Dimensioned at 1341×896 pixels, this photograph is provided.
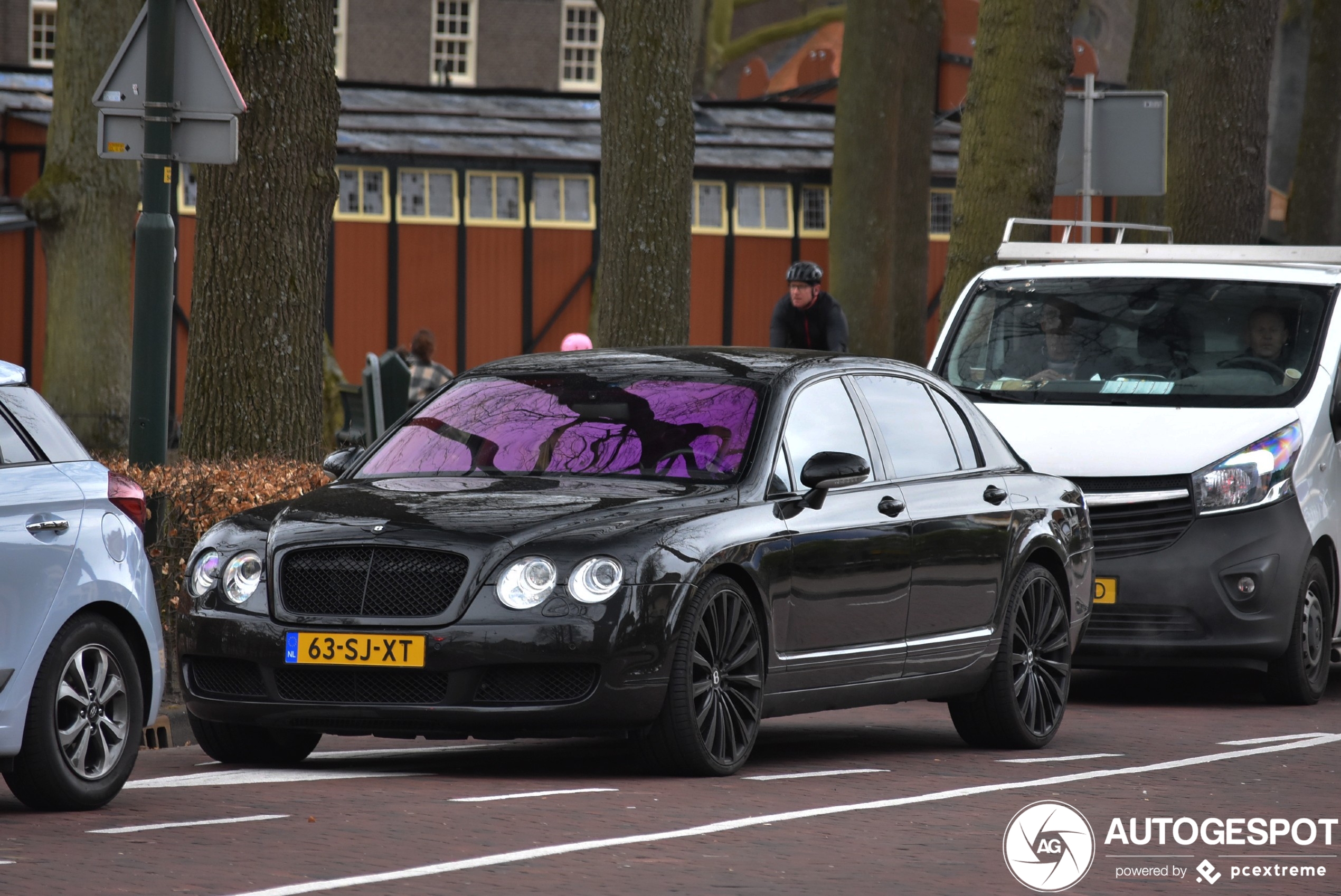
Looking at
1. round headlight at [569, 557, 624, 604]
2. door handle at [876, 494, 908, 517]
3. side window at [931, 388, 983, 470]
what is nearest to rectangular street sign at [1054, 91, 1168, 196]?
side window at [931, 388, 983, 470]

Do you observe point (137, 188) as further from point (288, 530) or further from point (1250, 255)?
point (288, 530)

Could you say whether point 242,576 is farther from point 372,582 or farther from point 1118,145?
point 1118,145

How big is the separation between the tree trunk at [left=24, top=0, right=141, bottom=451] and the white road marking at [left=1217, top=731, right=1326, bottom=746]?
1335cm

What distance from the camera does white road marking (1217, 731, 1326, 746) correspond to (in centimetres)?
1041

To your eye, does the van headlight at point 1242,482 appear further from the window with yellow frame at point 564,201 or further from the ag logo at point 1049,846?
the window with yellow frame at point 564,201

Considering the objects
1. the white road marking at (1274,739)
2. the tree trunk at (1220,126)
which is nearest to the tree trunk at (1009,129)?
the tree trunk at (1220,126)

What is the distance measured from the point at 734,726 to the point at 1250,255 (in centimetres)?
632

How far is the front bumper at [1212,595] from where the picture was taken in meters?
11.9

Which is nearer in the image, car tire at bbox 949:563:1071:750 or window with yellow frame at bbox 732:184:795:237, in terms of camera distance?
car tire at bbox 949:563:1071:750

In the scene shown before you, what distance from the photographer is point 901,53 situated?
89.1ft

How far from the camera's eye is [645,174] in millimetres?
15977

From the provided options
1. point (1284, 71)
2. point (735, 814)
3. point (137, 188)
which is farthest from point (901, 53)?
point (1284, 71)

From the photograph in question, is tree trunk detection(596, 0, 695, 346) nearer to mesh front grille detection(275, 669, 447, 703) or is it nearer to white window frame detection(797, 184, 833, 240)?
mesh front grille detection(275, 669, 447, 703)

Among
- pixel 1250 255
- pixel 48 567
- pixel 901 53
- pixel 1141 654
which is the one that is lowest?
pixel 1141 654
